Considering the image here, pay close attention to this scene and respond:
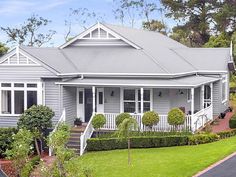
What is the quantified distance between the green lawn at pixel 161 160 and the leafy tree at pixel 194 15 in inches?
1773

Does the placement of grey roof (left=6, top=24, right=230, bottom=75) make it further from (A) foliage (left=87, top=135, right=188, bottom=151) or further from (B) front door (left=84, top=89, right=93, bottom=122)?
(A) foliage (left=87, top=135, right=188, bottom=151)

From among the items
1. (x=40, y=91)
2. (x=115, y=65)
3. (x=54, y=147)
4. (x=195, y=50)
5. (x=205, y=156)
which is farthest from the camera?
(x=195, y=50)

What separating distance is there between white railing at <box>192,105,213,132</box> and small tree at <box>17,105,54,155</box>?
356 inches

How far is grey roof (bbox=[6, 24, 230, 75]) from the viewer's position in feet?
109

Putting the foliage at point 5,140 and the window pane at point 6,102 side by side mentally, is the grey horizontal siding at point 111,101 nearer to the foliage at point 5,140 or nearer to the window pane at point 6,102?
the window pane at point 6,102

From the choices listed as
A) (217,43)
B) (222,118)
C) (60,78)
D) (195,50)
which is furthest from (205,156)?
(217,43)

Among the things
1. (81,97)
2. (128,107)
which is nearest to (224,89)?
(128,107)

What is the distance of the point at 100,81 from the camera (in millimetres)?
32531

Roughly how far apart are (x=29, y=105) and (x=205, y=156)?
12853 millimetres

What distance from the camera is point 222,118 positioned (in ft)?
124

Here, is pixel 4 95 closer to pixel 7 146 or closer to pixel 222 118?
pixel 7 146

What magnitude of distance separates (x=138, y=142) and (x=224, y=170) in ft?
→ 25.4

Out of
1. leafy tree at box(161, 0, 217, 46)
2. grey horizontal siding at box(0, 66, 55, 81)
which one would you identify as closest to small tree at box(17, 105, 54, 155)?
grey horizontal siding at box(0, 66, 55, 81)

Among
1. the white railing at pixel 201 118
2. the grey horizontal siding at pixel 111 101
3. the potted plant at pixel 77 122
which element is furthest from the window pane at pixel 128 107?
the white railing at pixel 201 118
